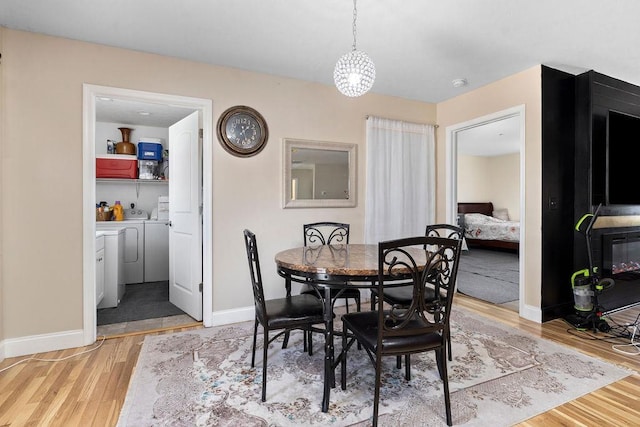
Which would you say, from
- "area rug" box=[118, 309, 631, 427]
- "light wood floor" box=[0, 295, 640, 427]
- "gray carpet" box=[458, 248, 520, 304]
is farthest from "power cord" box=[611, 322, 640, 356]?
"gray carpet" box=[458, 248, 520, 304]

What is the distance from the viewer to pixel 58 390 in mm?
1953

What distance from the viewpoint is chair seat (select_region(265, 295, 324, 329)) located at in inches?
76.2

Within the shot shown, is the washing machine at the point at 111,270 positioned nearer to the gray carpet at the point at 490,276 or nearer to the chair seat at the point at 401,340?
the chair seat at the point at 401,340

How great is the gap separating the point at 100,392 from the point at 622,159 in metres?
4.94

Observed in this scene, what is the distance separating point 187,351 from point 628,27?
161 inches

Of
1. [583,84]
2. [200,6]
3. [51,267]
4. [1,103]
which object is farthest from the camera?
[583,84]

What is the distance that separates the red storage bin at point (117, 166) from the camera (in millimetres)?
4547

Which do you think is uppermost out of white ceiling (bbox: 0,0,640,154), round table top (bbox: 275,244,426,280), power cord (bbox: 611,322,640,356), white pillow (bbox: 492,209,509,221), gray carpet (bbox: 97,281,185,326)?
white ceiling (bbox: 0,0,640,154)

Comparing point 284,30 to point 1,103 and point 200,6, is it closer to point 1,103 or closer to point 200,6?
point 200,6

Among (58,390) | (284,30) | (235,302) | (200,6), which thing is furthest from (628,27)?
(58,390)

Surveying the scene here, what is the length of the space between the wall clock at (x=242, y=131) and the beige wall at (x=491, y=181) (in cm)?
697

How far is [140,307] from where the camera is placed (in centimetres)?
358

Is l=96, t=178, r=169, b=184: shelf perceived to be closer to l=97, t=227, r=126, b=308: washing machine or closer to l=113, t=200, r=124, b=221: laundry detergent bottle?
l=113, t=200, r=124, b=221: laundry detergent bottle

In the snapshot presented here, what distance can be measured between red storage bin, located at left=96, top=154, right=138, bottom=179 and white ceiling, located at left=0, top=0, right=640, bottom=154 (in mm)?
2385
